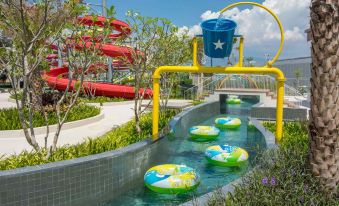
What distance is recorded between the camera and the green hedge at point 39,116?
40.4 feet

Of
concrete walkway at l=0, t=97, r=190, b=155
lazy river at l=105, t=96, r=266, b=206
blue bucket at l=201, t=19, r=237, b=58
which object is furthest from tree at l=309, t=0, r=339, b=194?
concrete walkway at l=0, t=97, r=190, b=155

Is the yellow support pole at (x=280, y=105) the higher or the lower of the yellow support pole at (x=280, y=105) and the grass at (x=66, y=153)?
the higher

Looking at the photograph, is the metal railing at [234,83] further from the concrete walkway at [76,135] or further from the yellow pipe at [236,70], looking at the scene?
the yellow pipe at [236,70]

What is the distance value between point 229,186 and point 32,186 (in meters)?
3.32

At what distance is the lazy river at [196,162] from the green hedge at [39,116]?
4.94 m

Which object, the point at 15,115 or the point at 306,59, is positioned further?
the point at 306,59

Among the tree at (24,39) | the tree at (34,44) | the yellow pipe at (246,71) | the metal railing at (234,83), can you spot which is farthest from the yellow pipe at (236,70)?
the metal railing at (234,83)

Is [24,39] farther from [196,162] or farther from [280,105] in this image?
[280,105]

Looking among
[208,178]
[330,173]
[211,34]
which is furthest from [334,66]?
[208,178]

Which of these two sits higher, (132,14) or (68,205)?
(132,14)

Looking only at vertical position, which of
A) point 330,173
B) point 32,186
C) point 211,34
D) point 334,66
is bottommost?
point 32,186

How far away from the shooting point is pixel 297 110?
46.7ft

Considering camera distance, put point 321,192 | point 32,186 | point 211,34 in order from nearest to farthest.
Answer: point 321,192 → point 32,186 → point 211,34

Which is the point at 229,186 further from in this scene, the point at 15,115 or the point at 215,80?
the point at 215,80
